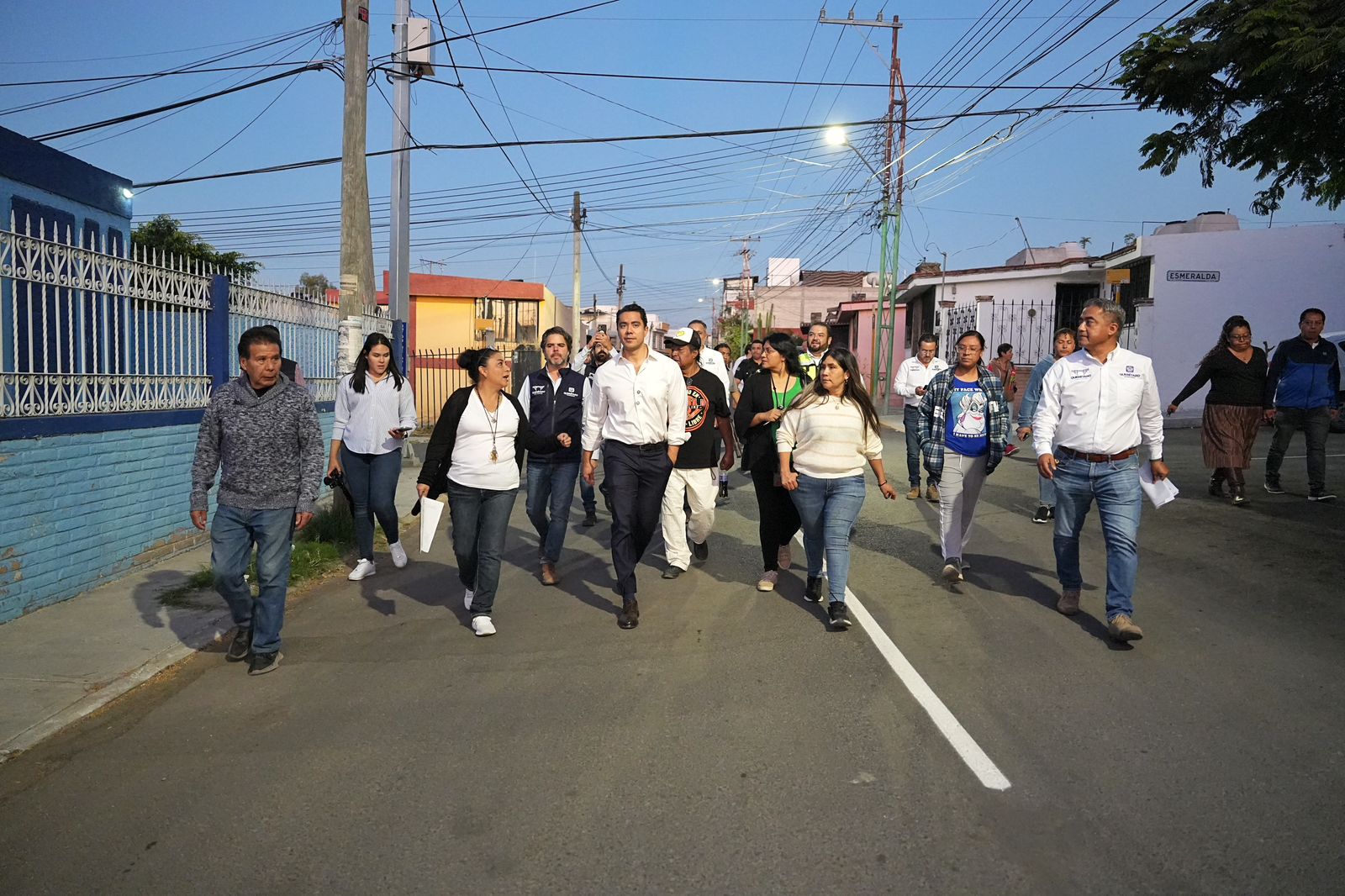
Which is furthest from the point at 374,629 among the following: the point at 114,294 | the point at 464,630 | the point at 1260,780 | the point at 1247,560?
the point at 1247,560

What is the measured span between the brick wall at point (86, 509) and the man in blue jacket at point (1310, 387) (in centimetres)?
1009

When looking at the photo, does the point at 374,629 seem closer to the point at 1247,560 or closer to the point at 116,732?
the point at 116,732

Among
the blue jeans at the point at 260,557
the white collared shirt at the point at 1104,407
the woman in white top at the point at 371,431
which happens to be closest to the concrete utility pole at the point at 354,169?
the woman in white top at the point at 371,431

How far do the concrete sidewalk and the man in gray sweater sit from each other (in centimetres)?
71

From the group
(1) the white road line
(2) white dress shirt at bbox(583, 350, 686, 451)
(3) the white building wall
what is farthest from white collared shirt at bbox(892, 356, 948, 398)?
(3) the white building wall

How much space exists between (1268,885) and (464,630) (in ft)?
15.0

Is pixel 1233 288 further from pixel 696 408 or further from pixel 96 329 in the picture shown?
pixel 96 329

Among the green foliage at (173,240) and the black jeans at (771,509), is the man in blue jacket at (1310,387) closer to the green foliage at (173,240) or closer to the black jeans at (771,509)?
the black jeans at (771,509)

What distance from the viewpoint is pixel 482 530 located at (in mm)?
6488

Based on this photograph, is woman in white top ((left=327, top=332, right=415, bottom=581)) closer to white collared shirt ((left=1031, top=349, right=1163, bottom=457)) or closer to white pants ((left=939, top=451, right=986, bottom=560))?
white pants ((left=939, top=451, right=986, bottom=560))

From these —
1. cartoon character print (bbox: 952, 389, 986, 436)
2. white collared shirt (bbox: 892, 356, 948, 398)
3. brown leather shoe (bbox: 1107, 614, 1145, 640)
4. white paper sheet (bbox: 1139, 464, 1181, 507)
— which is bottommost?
brown leather shoe (bbox: 1107, 614, 1145, 640)

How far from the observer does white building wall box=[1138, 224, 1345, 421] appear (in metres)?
22.8

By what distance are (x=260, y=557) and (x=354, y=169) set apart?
632 cm

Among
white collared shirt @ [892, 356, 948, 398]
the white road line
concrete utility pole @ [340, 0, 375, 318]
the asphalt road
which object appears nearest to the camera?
the asphalt road
